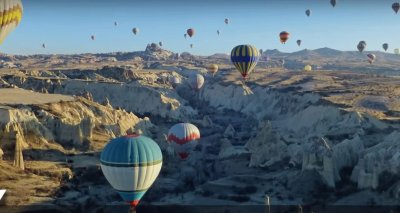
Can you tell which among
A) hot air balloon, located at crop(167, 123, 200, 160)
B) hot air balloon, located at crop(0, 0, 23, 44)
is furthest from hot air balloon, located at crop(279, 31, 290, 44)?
hot air balloon, located at crop(0, 0, 23, 44)

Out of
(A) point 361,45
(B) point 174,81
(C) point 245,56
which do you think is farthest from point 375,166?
(B) point 174,81

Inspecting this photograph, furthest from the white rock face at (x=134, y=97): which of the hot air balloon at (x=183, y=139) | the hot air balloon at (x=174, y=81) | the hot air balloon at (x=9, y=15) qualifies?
the hot air balloon at (x=9, y=15)

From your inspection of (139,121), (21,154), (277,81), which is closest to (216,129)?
(139,121)

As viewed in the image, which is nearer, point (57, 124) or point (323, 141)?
point (323, 141)

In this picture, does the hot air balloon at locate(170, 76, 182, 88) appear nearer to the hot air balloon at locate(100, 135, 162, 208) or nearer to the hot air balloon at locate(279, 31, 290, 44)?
the hot air balloon at locate(279, 31, 290, 44)

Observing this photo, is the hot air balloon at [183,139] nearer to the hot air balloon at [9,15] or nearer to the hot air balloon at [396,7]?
the hot air balloon at [9,15]

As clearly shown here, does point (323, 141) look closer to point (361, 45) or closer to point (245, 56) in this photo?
point (245, 56)

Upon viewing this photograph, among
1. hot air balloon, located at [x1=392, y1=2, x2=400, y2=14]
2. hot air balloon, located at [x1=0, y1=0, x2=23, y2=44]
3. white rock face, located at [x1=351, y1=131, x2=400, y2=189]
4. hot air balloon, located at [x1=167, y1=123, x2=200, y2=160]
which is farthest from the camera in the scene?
hot air balloon, located at [x1=392, y1=2, x2=400, y2=14]
